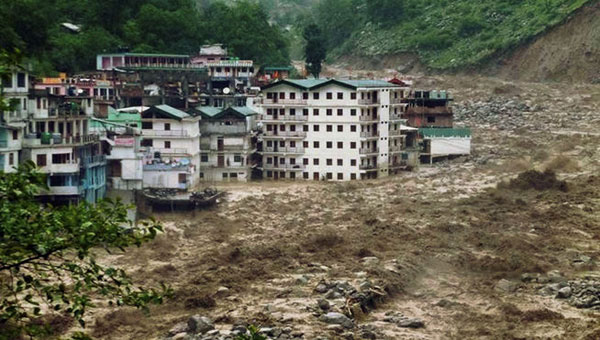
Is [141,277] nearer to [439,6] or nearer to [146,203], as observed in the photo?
[146,203]

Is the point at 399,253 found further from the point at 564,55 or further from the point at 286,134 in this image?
the point at 564,55

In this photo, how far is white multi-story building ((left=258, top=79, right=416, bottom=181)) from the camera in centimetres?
6259

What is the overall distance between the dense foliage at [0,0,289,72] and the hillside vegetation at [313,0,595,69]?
18.3 m

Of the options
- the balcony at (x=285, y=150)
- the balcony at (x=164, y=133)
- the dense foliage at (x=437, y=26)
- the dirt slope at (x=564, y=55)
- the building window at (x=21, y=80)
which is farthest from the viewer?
the dense foliage at (x=437, y=26)

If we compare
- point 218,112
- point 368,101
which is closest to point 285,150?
point 218,112

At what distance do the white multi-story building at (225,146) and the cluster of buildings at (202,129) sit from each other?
5cm

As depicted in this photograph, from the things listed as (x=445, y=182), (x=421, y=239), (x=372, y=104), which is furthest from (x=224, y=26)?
(x=421, y=239)

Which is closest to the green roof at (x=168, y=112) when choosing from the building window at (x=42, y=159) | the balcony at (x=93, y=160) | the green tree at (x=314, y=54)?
the balcony at (x=93, y=160)

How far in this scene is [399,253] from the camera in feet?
135

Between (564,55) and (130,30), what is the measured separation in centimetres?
4116

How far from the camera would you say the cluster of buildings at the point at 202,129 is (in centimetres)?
4647

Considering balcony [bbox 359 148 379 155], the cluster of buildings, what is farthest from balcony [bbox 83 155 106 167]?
balcony [bbox 359 148 379 155]

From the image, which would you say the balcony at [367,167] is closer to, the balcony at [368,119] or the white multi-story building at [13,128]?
the balcony at [368,119]

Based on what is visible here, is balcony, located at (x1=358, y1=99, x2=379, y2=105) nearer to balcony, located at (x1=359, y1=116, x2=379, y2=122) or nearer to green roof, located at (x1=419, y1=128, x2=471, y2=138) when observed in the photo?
balcony, located at (x1=359, y1=116, x2=379, y2=122)
